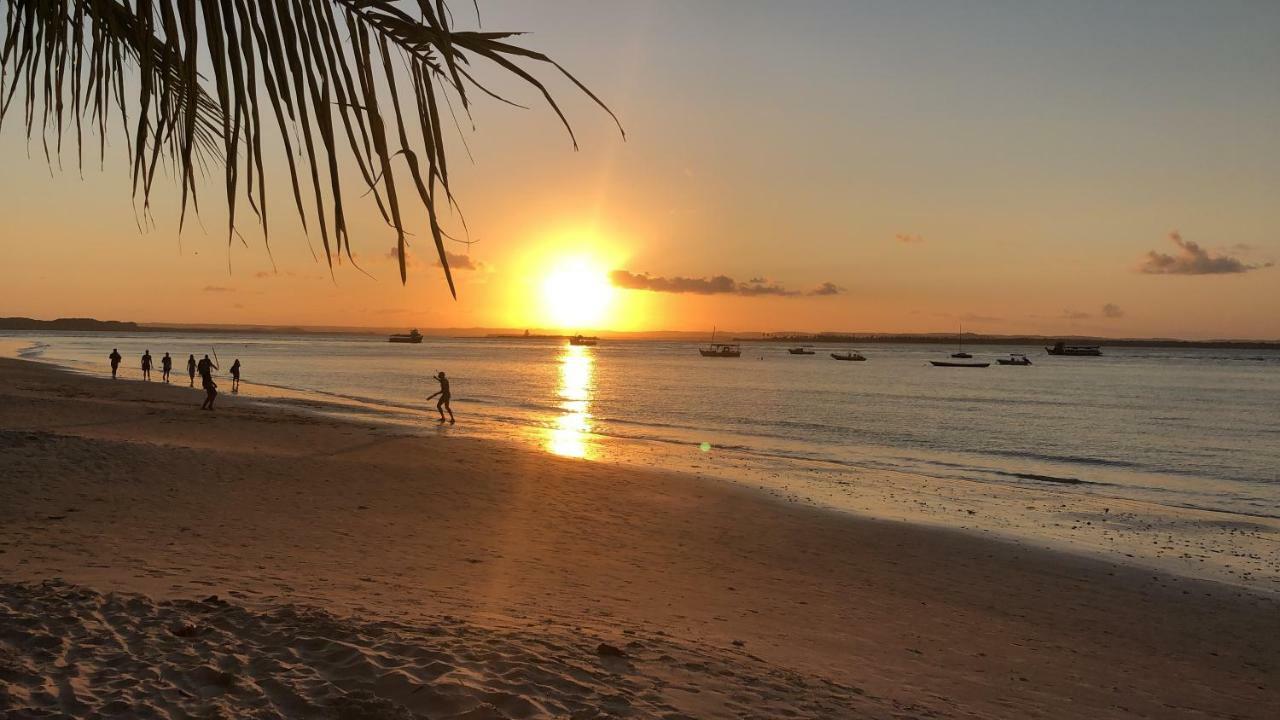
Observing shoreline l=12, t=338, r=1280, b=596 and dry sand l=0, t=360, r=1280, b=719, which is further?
shoreline l=12, t=338, r=1280, b=596

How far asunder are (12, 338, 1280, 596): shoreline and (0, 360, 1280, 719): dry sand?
1.21 metres

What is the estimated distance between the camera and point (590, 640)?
6141mm

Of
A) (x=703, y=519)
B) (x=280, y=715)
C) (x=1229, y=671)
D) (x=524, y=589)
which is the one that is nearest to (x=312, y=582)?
(x=524, y=589)

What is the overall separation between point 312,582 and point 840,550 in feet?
25.0

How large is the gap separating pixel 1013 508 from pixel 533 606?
13.3m

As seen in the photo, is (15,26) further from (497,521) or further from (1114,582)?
(1114,582)

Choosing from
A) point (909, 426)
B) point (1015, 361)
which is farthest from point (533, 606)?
point (1015, 361)

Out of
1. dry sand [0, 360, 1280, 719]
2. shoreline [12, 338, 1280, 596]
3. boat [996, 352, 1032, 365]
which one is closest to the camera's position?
dry sand [0, 360, 1280, 719]

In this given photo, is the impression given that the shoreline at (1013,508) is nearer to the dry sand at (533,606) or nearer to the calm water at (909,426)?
the calm water at (909,426)

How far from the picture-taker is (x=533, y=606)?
7.37 metres

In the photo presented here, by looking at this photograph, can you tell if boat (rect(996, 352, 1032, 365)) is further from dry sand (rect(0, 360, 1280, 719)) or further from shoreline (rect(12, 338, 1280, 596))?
dry sand (rect(0, 360, 1280, 719))

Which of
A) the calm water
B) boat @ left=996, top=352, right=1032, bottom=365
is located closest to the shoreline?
the calm water

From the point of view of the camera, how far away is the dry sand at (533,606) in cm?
475

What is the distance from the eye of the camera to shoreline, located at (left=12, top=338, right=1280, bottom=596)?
1315cm
